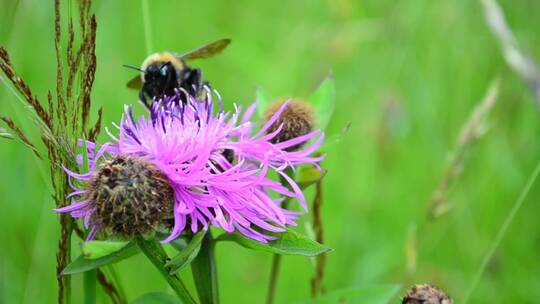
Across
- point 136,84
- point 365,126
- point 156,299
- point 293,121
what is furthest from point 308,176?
point 365,126

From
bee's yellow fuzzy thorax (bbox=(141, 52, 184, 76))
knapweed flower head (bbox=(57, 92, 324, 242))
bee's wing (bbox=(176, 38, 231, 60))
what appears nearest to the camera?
knapweed flower head (bbox=(57, 92, 324, 242))

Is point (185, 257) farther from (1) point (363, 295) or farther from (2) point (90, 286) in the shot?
(1) point (363, 295)

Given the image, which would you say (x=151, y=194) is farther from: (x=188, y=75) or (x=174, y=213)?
(x=188, y=75)

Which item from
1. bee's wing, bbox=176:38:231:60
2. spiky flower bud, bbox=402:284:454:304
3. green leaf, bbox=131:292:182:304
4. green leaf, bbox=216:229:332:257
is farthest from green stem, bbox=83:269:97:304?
bee's wing, bbox=176:38:231:60

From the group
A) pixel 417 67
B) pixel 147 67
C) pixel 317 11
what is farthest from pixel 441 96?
pixel 147 67

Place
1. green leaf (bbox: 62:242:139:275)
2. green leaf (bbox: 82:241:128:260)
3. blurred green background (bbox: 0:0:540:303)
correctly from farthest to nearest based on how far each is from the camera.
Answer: blurred green background (bbox: 0:0:540:303) < green leaf (bbox: 62:242:139:275) < green leaf (bbox: 82:241:128:260)

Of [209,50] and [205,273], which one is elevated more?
[209,50]

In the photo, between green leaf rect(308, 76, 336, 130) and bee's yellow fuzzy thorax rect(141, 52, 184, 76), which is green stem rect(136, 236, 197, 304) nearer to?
green leaf rect(308, 76, 336, 130)
